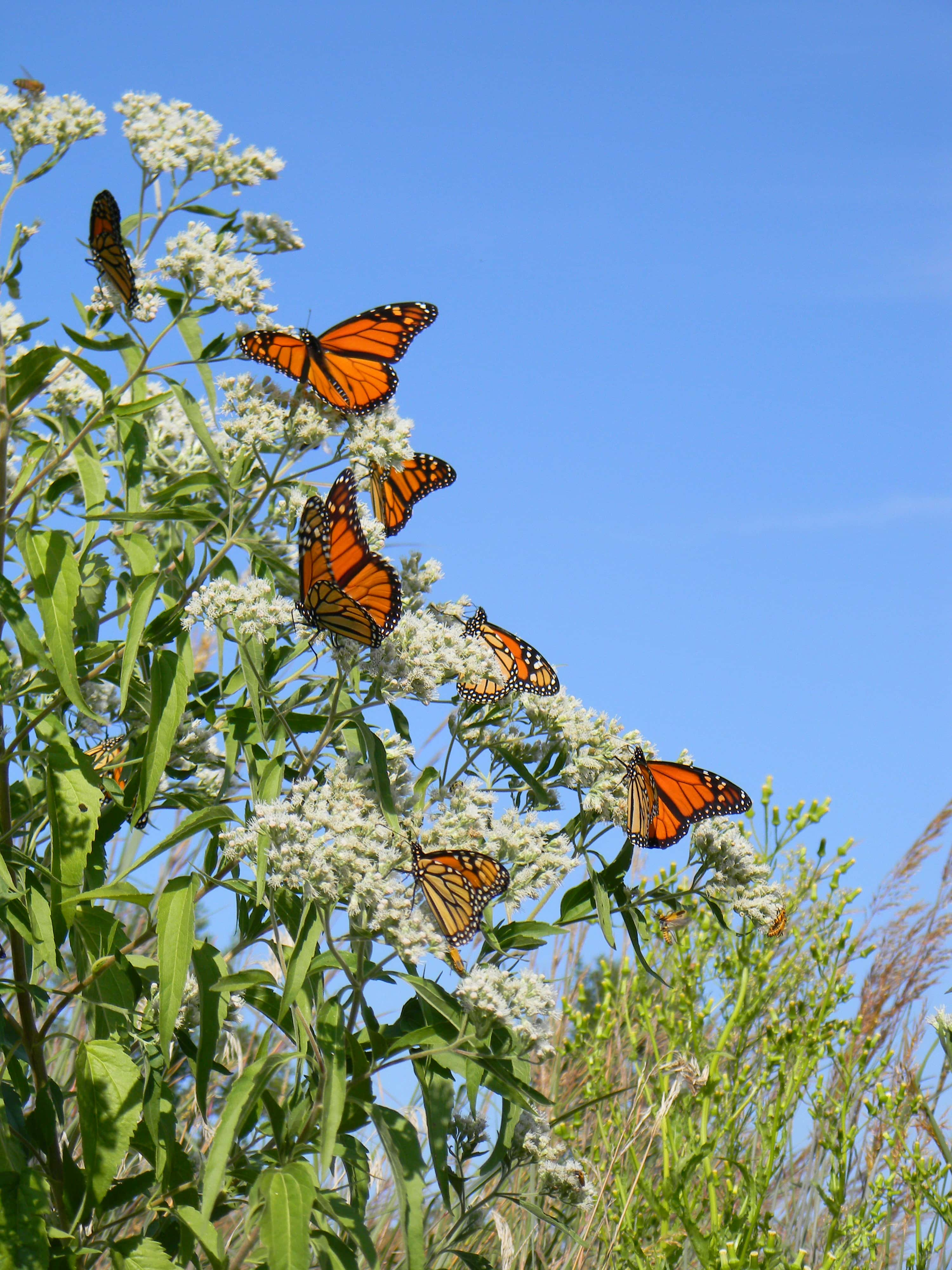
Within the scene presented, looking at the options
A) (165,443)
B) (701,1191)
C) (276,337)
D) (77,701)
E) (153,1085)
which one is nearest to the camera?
Result: (77,701)

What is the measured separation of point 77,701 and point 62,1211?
4.38 ft

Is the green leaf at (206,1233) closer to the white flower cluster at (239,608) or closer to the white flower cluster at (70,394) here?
the white flower cluster at (239,608)

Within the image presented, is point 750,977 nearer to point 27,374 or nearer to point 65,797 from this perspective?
point 65,797

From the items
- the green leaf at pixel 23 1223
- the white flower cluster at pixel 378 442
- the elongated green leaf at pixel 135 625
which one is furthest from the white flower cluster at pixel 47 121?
the green leaf at pixel 23 1223

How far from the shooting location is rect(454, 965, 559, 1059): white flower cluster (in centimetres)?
→ 246

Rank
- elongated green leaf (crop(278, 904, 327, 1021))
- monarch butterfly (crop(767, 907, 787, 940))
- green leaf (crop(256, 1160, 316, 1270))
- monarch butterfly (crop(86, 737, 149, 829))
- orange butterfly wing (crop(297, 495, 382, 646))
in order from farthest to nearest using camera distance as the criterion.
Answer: monarch butterfly (crop(767, 907, 787, 940)) < monarch butterfly (crop(86, 737, 149, 829)) < orange butterfly wing (crop(297, 495, 382, 646)) < elongated green leaf (crop(278, 904, 327, 1021)) < green leaf (crop(256, 1160, 316, 1270))

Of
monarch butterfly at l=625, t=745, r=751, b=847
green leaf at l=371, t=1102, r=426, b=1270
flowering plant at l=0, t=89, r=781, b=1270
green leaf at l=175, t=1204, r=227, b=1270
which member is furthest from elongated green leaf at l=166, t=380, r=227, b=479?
green leaf at l=175, t=1204, r=227, b=1270

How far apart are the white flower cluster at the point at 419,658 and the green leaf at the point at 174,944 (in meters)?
0.72

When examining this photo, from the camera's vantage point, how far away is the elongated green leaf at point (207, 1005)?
92.6 inches

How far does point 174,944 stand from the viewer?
7.52 ft

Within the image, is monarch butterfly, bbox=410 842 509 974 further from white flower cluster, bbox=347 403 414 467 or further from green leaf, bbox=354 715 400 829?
white flower cluster, bbox=347 403 414 467

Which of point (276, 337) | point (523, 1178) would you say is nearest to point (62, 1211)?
point (523, 1178)

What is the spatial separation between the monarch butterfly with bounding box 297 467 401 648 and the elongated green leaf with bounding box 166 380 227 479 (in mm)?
236

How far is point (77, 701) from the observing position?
7.98 feet
